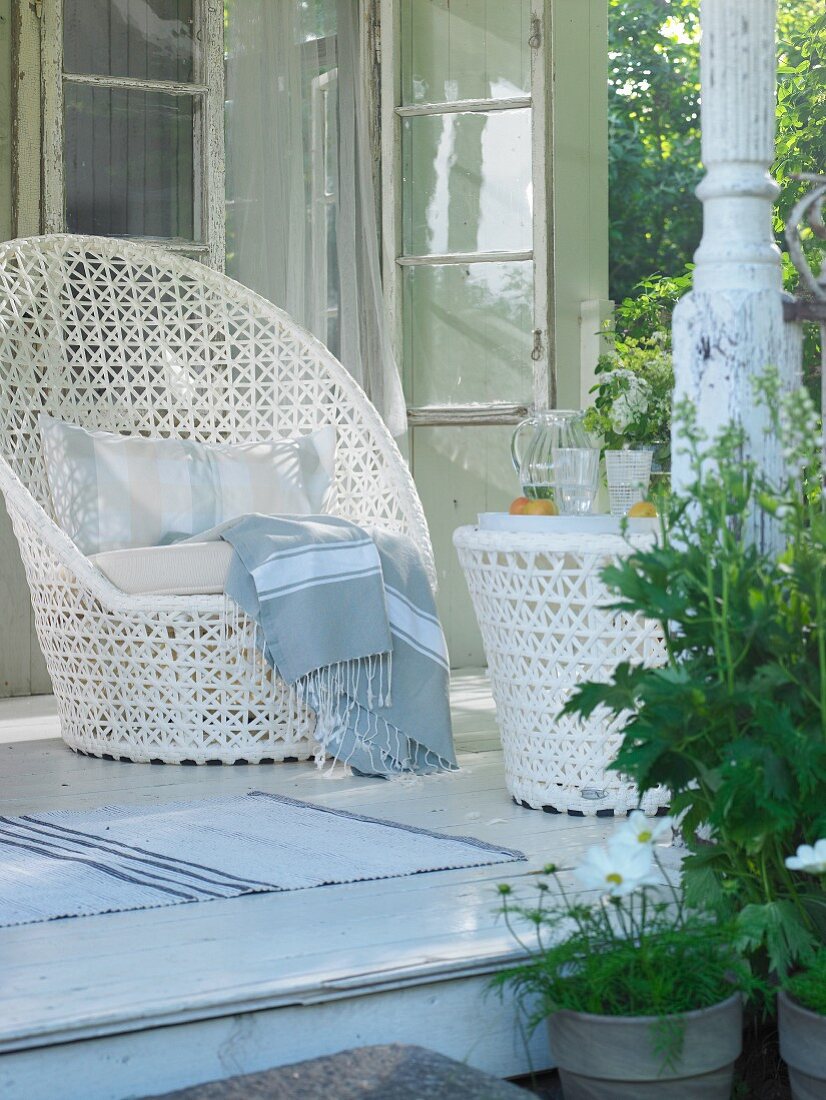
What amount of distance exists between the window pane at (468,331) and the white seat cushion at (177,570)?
1.65 m

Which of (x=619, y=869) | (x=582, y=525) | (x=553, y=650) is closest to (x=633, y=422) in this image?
(x=582, y=525)

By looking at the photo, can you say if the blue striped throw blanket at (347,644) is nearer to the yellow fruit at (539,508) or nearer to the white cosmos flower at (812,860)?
the yellow fruit at (539,508)

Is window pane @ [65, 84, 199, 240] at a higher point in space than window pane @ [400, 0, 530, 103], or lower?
lower

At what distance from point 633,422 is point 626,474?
100 mm

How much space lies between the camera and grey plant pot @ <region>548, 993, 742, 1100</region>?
1640mm

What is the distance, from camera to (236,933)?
1.93 m

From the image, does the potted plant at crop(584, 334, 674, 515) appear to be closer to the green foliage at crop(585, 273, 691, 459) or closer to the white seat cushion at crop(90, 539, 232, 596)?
the green foliage at crop(585, 273, 691, 459)

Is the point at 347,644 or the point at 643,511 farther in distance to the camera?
the point at 347,644

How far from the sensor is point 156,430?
3.96 m

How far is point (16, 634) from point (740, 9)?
289 cm

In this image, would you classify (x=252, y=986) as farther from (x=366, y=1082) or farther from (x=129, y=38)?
(x=129, y=38)

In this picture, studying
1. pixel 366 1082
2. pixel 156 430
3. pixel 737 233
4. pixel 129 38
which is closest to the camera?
pixel 366 1082

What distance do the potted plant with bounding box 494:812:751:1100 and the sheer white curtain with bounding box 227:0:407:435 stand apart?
302 centimetres

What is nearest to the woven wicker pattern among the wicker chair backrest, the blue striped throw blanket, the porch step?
the blue striped throw blanket
